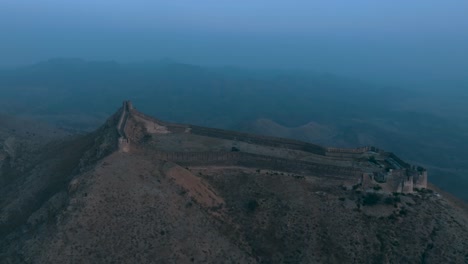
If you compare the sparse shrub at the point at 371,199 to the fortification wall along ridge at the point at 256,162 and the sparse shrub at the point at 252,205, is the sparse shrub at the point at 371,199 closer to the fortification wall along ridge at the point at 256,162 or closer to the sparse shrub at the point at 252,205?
the fortification wall along ridge at the point at 256,162

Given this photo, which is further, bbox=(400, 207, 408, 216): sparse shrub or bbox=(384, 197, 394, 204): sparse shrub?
bbox=(384, 197, 394, 204): sparse shrub

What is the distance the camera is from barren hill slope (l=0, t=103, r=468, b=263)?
3944 centimetres

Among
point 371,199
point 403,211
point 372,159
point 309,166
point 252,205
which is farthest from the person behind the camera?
point 372,159

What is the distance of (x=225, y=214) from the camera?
1799 inches

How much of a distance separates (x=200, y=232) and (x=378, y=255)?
14094 millimetres

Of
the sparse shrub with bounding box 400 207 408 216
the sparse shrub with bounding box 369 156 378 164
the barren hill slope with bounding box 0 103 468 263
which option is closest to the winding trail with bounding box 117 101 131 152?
the barren hill slope with bounding box 0 103 468 263

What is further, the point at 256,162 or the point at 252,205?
the point at 256,162

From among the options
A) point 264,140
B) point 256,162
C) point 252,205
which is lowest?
point 252,205

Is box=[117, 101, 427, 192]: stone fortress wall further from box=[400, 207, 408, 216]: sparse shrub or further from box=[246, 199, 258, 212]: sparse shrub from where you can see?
box=[246, 199, 258, 212]: sparse shrub

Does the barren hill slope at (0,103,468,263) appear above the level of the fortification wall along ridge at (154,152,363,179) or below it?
below

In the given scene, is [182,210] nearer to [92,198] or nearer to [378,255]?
[92,198]

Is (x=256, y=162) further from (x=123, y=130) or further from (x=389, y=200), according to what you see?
(x=123, y=130)

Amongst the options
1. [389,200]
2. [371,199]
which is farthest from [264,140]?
[389,200]

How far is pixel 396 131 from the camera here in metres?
191
